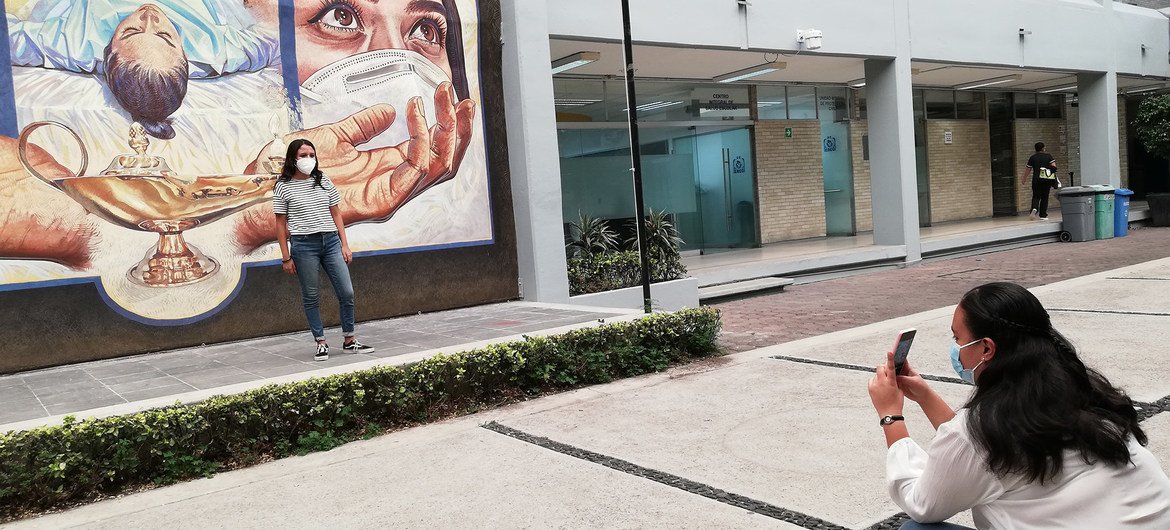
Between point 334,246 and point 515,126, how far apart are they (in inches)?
140

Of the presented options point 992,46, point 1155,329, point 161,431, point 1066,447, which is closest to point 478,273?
point 161,431

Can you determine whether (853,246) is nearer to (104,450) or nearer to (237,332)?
(237,332)

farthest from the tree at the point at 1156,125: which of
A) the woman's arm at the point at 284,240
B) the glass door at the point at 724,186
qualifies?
the woman's arm at the point at 284,240

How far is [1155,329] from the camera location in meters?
7.25

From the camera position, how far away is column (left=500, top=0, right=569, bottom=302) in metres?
9.98

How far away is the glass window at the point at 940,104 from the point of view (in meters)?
21.1

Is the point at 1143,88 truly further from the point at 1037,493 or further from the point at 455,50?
the point at 1037,493

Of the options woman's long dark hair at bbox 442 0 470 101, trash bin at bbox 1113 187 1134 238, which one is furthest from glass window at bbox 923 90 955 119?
woman's long dark hair at bbox 442 0 470 101

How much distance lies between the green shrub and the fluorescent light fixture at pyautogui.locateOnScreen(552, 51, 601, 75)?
287 centimetres

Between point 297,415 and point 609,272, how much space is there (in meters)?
6.02

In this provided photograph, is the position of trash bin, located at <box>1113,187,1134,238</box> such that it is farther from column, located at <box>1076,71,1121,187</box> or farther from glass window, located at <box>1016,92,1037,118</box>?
glass window, located at <box>1016,92,1037,118</box>

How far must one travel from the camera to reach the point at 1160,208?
2061cm

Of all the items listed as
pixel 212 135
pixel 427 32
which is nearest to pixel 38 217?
pixel 212 135

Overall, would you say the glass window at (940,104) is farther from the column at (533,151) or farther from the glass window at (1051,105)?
the column at (533,151)
